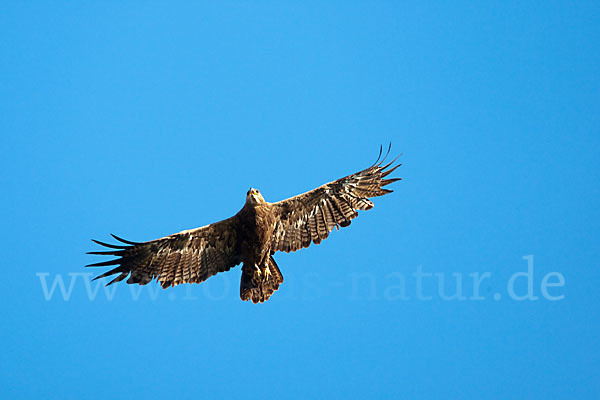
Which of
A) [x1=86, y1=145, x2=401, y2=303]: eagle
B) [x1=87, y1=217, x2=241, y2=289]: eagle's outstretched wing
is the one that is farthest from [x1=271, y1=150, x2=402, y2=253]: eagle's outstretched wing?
[x1=87, y1=217, x2=241, y2=289]: eagle's outstretched wing

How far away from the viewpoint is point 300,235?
1378cm

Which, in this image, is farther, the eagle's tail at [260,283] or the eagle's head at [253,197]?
the eagle's tail at [260,283]

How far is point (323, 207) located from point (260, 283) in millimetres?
1715

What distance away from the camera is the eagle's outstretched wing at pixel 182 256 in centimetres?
1354

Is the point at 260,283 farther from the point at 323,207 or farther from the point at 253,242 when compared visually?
the point at 323,207

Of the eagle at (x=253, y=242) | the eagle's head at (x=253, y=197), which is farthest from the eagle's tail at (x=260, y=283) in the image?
the eagle's head at (x=253, y=197)

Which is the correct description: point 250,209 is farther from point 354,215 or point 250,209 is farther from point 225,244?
point 354,215

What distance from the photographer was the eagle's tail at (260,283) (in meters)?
13.6

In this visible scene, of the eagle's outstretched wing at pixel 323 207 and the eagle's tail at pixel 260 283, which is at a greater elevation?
the eagle's outstretched wing at pixel 323 207

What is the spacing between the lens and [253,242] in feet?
43.9

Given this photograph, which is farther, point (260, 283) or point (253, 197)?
point (260, 283)

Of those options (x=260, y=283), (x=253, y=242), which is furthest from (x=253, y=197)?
(x=260, y=283)

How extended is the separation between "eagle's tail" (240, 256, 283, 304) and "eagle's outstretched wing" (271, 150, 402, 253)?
432 mm

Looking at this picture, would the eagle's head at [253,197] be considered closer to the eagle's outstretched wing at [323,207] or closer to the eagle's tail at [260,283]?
the eagle's outstretched wing at [323,207]
